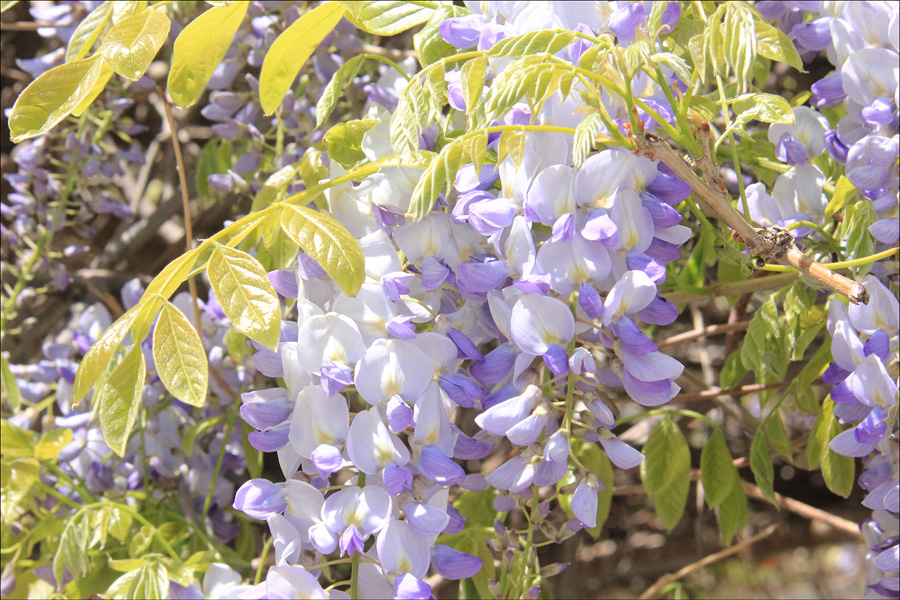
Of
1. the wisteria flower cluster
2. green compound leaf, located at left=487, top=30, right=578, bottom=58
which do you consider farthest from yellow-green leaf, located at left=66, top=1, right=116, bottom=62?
green compound leaf, located at left=487, top=30, right=578, bottom=58

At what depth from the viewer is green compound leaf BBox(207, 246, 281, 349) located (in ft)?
1.94

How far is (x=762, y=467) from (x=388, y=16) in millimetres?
649

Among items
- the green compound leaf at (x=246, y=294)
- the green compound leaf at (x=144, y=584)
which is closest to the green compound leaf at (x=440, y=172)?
the green compound leaf at (x=246, y=294)

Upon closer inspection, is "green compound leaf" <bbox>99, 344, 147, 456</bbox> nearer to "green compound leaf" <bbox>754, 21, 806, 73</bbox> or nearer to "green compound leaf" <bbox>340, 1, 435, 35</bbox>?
"green compound leaf" <bbox>340, 1, 435, 35</bbox>

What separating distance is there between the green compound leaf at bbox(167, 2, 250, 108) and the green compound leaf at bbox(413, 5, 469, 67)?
0.18 m

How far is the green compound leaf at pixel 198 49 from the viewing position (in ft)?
2.26

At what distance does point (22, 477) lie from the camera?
3.48ft

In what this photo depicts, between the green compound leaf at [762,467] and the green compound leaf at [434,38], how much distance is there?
572 millimetres

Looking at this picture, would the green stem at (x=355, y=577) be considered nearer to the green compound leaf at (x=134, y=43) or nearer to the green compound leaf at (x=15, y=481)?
the green compound leaf at (x=134, y=43)

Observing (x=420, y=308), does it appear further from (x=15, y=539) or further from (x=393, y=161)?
(x=15, y=539)

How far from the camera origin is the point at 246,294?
0.61 meters

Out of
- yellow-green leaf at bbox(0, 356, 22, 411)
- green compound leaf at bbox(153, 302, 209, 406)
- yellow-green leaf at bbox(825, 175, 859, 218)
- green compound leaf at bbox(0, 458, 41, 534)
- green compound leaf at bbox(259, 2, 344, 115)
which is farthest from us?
yellow-green leaf at bbox(0, 356, 22, 411)

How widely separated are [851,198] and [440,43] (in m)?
0.44

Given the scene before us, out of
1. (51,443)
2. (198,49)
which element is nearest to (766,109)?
(198,49)
